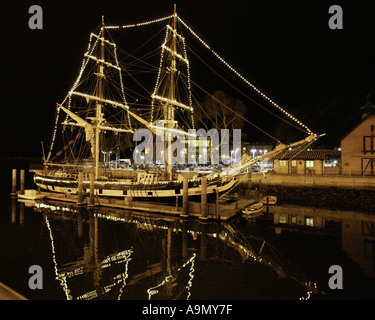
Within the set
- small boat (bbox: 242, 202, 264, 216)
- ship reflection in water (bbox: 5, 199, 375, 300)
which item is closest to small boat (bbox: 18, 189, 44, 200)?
ship reflection in water (bbox: 5, 199, 375, 300)

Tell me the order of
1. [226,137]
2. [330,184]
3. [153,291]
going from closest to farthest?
[153,291] → [330,184] → [226,137]

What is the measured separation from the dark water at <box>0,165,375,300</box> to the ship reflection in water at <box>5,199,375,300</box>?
0.04m

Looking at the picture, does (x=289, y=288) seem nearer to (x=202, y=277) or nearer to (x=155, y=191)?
(x=202, y=277)

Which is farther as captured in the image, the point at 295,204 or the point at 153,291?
the point at 295,204

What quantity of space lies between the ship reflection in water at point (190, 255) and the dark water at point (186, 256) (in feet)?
0.13

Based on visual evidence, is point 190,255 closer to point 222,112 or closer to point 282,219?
point 282,219

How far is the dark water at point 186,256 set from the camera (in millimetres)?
9594

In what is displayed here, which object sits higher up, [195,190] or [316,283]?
[195,190]

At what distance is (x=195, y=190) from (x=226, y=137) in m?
24.5

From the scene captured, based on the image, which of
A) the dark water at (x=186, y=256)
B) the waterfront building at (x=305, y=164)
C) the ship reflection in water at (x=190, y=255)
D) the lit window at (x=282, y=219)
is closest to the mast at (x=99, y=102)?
the ship reflection in water at (x=190, y=255)

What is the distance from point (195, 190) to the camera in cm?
2294
